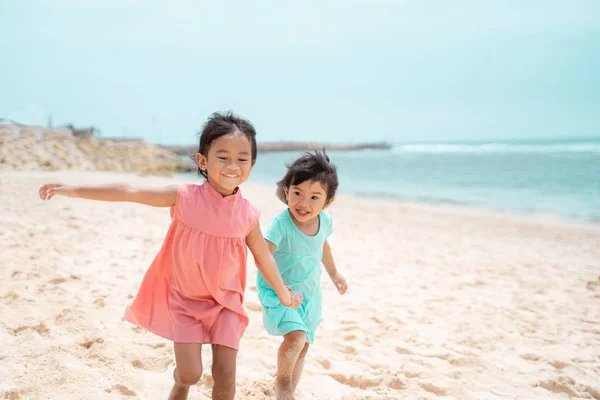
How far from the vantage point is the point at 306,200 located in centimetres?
277

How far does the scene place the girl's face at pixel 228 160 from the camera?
Answer: 2.34 metres

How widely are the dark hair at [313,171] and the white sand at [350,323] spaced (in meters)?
1.33

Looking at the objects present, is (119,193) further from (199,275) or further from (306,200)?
(306,200)

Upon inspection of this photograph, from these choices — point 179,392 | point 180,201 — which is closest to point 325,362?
point 179,392

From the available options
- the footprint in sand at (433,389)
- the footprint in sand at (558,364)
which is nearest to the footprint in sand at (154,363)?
the footprint in sand at (433,389)

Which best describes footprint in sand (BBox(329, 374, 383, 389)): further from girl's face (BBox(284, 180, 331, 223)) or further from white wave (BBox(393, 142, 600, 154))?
white wave (BBox(393, 142, 600, 154))

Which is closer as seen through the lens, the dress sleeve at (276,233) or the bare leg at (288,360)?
the bare leg at (288,360)

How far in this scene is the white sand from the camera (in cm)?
298

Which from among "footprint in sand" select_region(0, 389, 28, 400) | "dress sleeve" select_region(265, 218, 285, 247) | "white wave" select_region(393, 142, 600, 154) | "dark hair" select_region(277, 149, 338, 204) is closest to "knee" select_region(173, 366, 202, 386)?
"dress sleeve" select_region(265, 218, 285, 247)

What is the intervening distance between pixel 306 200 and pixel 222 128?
0.70 meters

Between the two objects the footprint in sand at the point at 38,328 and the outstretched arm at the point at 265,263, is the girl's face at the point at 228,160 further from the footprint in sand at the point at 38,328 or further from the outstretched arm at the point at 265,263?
the footprint in sand at the point at 38,328

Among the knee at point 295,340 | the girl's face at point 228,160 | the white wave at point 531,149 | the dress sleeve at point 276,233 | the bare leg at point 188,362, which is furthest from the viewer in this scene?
the white wave at point 531,149

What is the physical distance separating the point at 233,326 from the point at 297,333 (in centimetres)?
43

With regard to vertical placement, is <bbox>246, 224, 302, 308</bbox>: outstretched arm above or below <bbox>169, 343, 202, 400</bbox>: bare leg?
above
